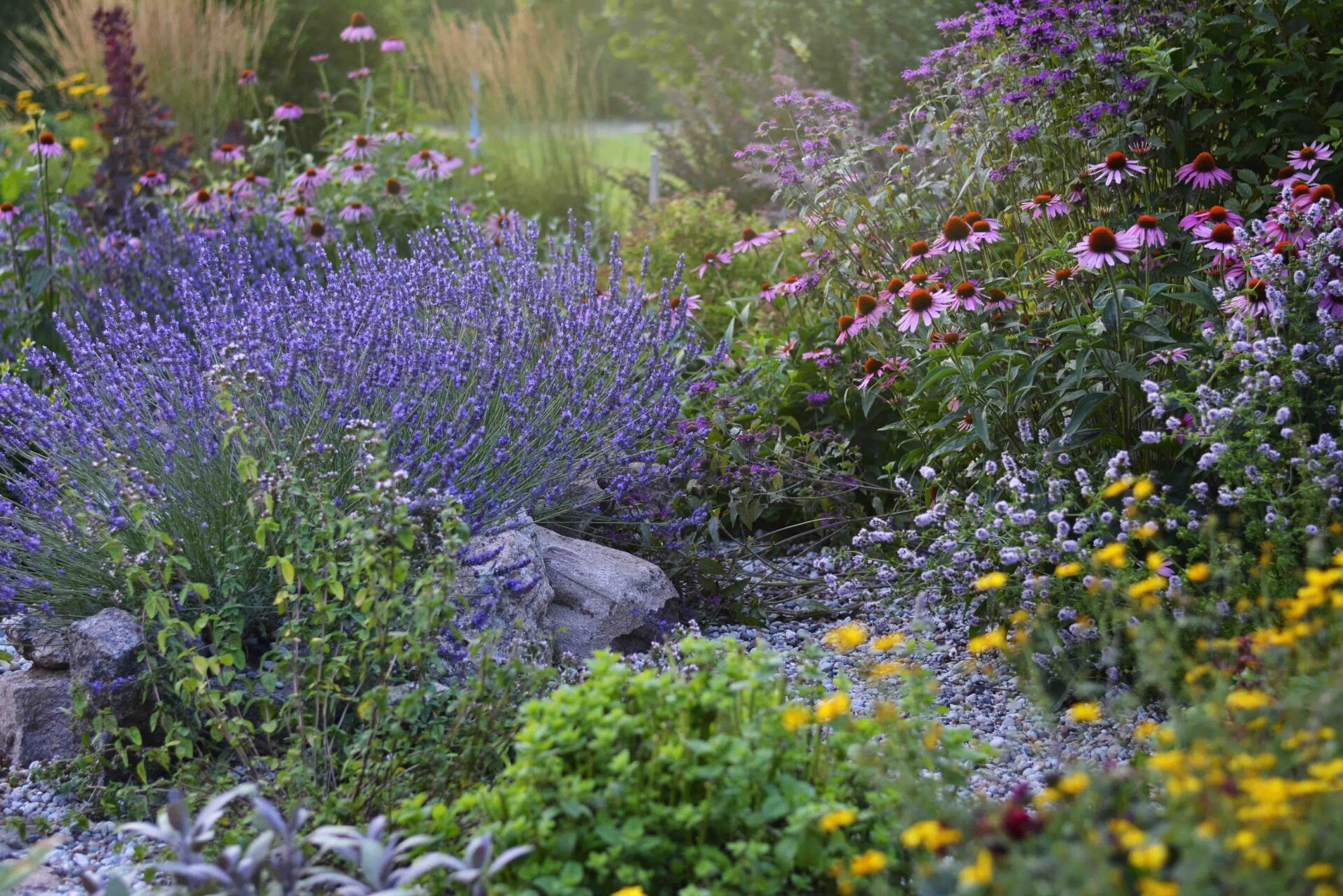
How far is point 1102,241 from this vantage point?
9.09 ft

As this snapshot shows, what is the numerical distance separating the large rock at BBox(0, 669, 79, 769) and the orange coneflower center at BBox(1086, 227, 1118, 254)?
2.59 m

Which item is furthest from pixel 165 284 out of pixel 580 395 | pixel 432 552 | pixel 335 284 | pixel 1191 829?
pixel 1191 829

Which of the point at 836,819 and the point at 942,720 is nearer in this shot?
the point at 836,819

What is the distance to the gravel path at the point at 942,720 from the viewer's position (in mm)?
2426

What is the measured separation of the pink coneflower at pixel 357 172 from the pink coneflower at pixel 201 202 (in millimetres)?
676

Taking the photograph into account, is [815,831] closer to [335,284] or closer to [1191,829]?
[1191,829]

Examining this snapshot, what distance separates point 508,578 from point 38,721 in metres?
1.14

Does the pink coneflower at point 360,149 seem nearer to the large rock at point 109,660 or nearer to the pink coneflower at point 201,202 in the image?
the pink coneflower at point 201,202

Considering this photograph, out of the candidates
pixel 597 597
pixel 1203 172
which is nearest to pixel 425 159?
pixel 597 597

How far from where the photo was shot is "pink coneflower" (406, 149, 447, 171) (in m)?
6.19

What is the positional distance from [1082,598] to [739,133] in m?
6.28

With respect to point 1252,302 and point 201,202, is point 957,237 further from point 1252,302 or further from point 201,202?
point 201,202

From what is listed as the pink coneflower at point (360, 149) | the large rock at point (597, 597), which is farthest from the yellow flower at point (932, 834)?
the pink coneflower at point (360, 149)

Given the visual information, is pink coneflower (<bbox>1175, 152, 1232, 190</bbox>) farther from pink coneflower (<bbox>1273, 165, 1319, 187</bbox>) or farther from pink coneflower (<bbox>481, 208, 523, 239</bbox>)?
pink coneflower (<bbox>481, 208, 523, 239</bbox>)
